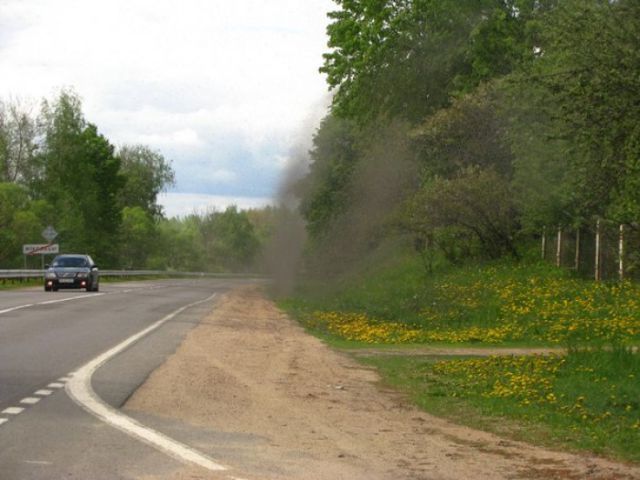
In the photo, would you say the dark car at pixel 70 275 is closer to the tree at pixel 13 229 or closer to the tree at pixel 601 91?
the tree at pixel 13 229

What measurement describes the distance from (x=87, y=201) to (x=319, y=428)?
9154 cm

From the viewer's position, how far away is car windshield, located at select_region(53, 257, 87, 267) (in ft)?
150

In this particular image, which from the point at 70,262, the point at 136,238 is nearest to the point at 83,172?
the point at 136,238

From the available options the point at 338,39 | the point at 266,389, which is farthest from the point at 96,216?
the point at 266,389

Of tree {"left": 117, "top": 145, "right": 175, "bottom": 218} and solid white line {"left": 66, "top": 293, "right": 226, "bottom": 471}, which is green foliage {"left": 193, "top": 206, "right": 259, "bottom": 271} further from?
solid white line {"left": 66, "top": 293, "right": 226, "bottom": 471}

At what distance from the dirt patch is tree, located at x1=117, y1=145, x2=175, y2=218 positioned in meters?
128

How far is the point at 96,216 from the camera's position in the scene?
4033 inches

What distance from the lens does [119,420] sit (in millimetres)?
10586

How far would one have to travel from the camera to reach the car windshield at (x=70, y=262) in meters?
45.8

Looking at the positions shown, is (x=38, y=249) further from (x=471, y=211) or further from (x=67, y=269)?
(x=471, y=211)

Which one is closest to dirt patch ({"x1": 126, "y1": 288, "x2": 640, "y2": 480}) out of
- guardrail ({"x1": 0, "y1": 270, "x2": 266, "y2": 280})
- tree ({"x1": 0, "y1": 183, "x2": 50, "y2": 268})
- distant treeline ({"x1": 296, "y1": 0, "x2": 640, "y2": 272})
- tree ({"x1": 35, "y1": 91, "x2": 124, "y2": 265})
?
distant treeline ({"x1": 296, "y1": 0, "x2": 640, "y2": 272})

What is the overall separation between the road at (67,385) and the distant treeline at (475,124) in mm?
7312

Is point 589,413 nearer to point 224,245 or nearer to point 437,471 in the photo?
point 437,471

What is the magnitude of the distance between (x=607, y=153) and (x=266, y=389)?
6208mm
